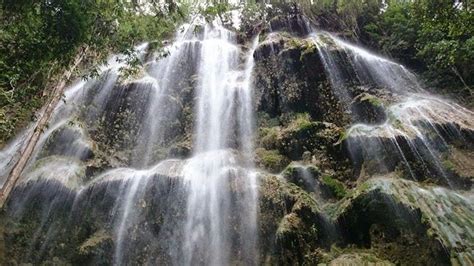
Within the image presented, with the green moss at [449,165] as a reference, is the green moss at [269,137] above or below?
below

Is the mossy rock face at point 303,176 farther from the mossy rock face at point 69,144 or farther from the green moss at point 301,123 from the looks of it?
the mossy rock face at point 69,144

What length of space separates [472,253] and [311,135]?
19.2ft

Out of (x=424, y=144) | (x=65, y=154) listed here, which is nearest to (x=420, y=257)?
(x=424, y=144)

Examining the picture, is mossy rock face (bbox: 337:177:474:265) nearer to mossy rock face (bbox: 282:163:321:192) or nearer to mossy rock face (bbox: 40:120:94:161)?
mossy rock face (bbox: 282:163:321:192)

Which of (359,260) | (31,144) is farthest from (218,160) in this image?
(359,260)

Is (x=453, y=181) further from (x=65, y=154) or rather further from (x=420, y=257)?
(x=65, y=154)

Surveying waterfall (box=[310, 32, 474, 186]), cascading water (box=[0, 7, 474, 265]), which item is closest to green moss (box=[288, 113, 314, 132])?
cascading water (box=[0, 7, 474, 265])

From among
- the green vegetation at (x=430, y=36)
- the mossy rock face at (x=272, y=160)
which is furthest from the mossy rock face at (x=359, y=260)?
the green vegetation at (x=430, y=36)

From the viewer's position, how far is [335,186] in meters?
11.1

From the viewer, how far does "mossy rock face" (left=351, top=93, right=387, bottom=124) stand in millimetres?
12883

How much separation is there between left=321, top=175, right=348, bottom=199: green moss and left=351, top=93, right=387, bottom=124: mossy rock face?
2.81 meters

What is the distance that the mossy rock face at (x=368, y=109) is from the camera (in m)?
12.9

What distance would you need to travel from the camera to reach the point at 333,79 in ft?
48.0

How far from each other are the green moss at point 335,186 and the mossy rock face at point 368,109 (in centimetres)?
281
